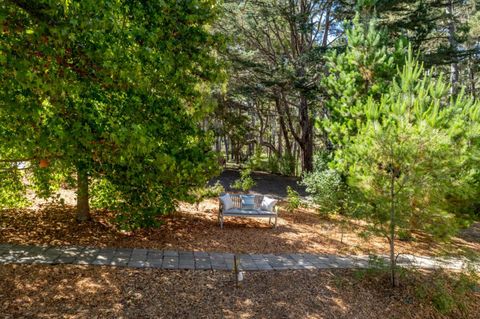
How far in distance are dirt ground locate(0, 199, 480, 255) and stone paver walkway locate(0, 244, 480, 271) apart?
0.31 meters

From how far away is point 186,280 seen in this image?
15.5 feet

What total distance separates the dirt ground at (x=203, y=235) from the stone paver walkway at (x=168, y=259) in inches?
12.1

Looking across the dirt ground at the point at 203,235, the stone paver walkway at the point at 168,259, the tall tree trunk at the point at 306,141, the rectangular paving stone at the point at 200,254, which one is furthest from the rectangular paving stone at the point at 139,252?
the tall tree trunk at the point at 306,141

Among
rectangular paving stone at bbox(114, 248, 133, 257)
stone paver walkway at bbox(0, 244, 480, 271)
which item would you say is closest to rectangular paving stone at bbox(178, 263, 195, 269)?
stone paver walkway at bbox(0, 244, 480, 271)

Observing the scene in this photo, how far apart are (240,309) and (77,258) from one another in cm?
289

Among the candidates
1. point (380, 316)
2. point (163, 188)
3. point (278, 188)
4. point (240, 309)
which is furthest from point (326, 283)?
point (278, 188)

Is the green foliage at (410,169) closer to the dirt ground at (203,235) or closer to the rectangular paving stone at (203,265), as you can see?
the dirt ground at (203,235)

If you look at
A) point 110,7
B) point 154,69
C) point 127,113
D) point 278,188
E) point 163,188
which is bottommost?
point 278,188

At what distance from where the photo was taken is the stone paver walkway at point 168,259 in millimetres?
4969

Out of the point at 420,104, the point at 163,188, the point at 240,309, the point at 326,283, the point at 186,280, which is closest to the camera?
the point at 240,309

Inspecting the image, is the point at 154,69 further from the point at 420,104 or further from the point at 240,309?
the point at 420,104

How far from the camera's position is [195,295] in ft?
14.3

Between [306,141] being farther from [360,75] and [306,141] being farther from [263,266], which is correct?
[263,266]

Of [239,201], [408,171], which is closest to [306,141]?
[239,201]
